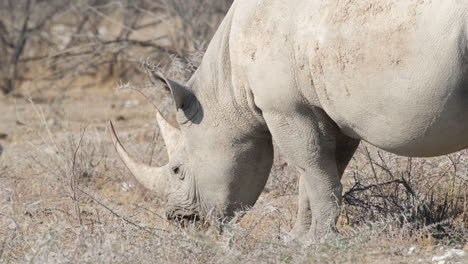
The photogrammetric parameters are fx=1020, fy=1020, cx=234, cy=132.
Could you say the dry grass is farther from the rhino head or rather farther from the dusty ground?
the rhino head

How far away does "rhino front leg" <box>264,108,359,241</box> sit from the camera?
5363 mm

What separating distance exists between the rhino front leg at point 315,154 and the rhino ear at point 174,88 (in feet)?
2.19

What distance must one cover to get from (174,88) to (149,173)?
0.74 m

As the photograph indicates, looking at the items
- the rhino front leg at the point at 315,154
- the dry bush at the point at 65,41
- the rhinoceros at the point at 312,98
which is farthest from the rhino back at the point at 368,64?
the dry bush at the point at 65,41

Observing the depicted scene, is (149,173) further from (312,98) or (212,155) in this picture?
(312,98)

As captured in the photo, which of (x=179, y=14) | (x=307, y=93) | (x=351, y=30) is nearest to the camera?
(x=351, y=30)

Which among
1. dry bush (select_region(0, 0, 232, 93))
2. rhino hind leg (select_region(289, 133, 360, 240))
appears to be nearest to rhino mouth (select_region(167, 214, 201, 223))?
rhino hind leg (select_region(289, 133, 360, 240))

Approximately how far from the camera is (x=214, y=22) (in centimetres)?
1238

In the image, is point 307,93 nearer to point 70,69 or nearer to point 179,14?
point 179,14

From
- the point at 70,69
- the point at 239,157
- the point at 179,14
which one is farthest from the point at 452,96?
the point at 70,69

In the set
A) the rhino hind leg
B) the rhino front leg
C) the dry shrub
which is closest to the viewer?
the rhino front leg

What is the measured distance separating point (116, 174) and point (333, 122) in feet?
11.8

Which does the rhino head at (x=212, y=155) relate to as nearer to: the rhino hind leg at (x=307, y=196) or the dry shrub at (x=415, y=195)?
the rhino hind leg at (x=307, y=196)

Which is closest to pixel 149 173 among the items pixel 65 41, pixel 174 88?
pixel 174 88
